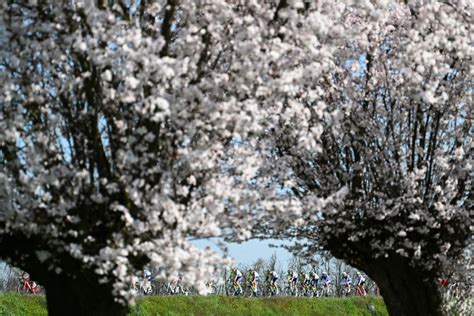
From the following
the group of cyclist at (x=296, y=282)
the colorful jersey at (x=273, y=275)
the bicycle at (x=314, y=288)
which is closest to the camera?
the group of cyclist at (x=296, y=282)

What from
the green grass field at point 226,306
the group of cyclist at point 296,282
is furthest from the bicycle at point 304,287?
the green grass field at point 226,306

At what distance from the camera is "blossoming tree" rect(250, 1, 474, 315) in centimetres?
1956

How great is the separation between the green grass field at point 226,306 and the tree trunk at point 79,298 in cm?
2123

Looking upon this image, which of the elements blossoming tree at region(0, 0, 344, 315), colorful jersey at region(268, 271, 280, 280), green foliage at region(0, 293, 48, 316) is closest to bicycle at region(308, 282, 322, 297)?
colorful jersey at region(268, 271, 280, 280)

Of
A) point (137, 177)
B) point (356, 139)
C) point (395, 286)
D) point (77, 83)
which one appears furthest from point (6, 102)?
point (395, 286)

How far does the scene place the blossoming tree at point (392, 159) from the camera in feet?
64.2

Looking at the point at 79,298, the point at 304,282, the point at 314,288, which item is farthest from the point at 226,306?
the point at 304,282

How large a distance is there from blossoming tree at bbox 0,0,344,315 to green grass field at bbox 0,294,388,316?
910 inches

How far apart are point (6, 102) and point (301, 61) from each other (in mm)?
6094

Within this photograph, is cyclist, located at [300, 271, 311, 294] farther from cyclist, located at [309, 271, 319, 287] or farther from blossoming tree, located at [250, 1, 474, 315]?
blossoming tree, located at [250, 1, 474, 315]

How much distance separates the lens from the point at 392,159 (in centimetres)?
2002

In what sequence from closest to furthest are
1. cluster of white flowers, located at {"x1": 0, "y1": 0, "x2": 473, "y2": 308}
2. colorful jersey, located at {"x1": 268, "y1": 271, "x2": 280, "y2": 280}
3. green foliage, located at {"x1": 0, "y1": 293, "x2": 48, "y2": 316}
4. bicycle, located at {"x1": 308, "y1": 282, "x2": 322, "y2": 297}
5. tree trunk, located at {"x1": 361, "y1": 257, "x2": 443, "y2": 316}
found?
cluster of white flowers, located at {"x1": 0, "y1": 0, "x2": 473, "y2": 308}
tree trunk, located at {"x1": 361, "y1": 257, "x2": 443, "y2": 316}
green foliage, located at {"x1": 0, "y1": 293, "x2": 48, "y2": 316}
colorful jersey, located at {"x1": 268, "y1": 271, "x2": 280, "y2": 280}
bicycle, located at {"x1": 308, "y1": 282, "x2": 322, "y2": 297}

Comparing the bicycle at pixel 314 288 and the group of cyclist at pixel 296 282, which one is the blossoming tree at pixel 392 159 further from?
the bicycle at pixel 314 288

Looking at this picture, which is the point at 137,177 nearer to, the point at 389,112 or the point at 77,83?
the point at 77,83
